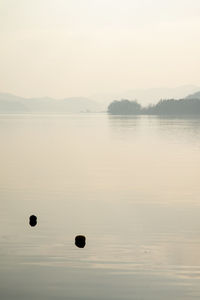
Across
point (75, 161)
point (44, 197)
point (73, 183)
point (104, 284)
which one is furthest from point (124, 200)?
point (75, 161)

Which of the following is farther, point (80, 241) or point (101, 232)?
point (101, 232)

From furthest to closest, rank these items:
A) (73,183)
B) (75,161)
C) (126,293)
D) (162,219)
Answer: (75,161)
(73,183)
(162,219)
(126,293)

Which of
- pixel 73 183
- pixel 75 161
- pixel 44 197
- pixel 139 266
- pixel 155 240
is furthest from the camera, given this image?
pixel 75 161

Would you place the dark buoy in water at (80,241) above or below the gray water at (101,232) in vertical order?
above

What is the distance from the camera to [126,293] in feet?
19.3

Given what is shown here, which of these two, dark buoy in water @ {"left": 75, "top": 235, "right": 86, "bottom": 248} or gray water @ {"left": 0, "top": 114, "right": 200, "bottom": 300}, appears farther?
dark buoy in water @ {"left": 75, "top": 235, "right": 86, "bottom": 248}

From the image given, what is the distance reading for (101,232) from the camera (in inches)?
342

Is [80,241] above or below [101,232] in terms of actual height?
above

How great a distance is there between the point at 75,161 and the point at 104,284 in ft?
46.8

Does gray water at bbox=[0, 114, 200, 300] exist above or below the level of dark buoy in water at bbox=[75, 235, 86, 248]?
below

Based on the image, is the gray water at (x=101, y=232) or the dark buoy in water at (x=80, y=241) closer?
the gray water at (x=101, y=232)

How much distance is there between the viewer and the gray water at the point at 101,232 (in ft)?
20.0

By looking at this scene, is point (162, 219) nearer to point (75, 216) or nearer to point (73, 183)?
point (75, 216)

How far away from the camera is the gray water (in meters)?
6.11
